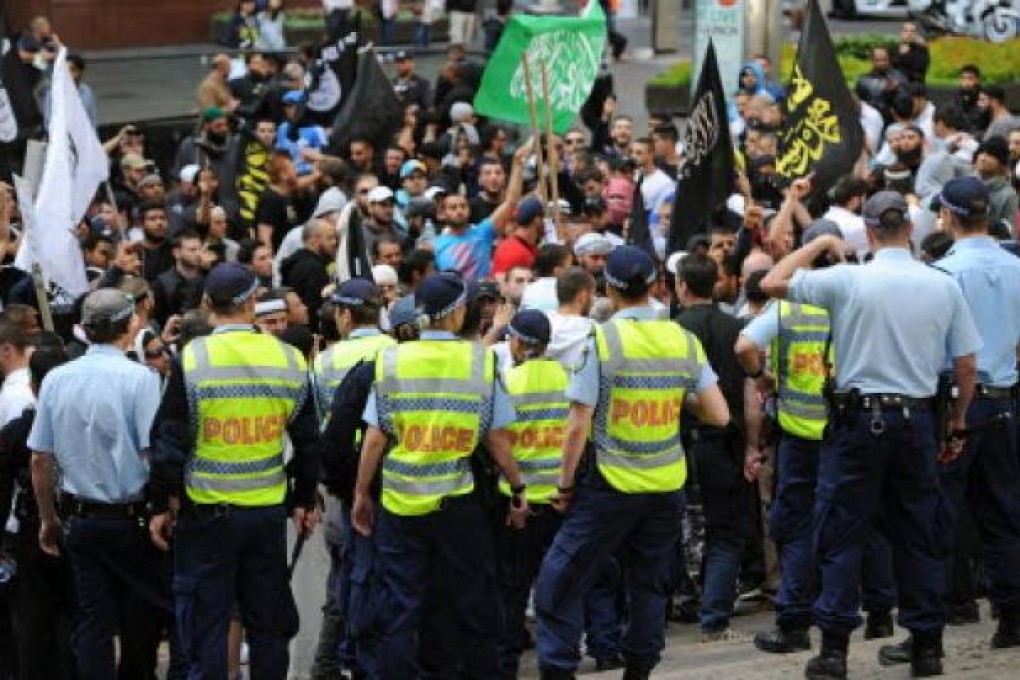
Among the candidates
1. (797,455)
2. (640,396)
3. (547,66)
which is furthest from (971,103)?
(640,396)

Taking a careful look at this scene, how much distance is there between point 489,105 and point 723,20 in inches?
367

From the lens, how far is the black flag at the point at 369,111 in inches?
776

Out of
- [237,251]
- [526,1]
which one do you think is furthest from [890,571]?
[526,1]

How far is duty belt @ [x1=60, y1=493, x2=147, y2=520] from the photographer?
33.2 ft

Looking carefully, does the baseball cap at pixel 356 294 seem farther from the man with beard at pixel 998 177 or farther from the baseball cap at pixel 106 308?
the man with beard at pixel 998 177

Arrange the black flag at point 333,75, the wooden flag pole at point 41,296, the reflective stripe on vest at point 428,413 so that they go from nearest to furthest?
the reflective stripe on vest at point 428,413 → the wooden flag pole at point 41,296 → the black flag at point 333,75

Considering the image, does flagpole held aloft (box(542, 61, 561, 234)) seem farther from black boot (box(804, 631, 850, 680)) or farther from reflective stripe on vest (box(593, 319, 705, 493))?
black boot (box(804, 631, 850, 680))

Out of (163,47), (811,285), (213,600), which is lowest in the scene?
(163,47)

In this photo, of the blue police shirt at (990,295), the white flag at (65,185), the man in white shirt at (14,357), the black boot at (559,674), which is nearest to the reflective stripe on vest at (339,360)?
the man in white shirt at (14,357)

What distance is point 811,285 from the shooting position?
9.80 metres

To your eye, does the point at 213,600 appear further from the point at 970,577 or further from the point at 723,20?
the point at 723,20

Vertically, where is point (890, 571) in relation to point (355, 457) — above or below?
below

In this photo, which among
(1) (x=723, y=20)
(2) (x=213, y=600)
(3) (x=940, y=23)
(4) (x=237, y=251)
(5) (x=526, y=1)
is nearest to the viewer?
(2) (x=213, y=600)

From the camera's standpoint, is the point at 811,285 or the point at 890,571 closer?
the point at 811,285
